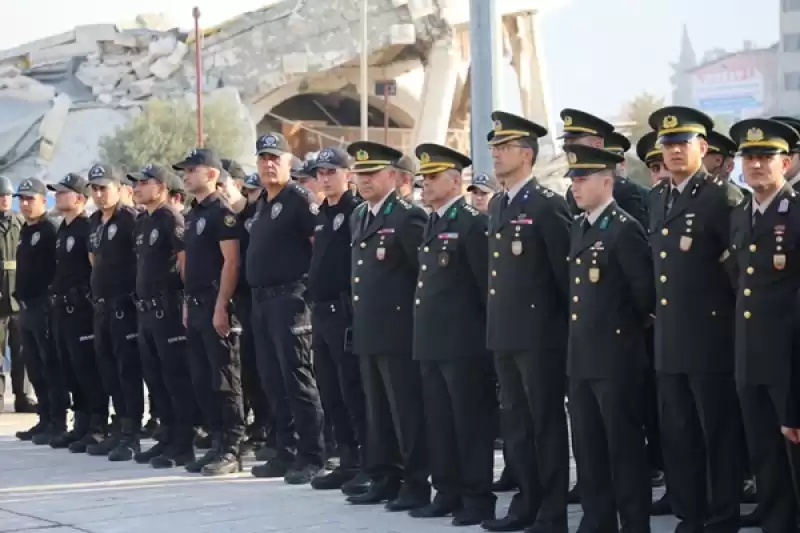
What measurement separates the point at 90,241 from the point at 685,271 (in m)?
5.60

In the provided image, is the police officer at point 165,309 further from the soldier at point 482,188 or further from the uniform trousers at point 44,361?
the soldier at point 482,188

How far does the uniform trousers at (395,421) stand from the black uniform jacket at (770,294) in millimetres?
2199

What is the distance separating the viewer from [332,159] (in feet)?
28.2

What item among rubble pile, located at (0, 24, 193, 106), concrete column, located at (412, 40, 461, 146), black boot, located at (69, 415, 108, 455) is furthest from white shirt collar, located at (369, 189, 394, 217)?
rubble pile, located at (0, 24, 193, 106)

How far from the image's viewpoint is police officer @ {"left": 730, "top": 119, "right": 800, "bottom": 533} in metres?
6.02

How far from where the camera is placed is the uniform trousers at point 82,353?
425 inches

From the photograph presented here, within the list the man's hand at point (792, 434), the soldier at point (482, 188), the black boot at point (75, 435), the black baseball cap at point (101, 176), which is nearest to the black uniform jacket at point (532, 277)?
the man's hand at point (792, 434)

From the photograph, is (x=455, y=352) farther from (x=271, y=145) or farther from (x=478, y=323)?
(x=271, y=145)

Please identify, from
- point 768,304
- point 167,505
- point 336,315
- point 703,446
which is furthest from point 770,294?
point 167,505

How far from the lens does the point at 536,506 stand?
705cm

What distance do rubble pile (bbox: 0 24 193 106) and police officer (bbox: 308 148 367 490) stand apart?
49.3 meters

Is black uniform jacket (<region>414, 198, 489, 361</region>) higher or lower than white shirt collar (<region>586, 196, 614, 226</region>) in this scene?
lower

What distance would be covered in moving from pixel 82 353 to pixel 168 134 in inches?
1707

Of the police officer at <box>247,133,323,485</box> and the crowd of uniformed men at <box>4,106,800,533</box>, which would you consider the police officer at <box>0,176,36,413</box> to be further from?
the police officer at <box>247,133,323,485</box>
